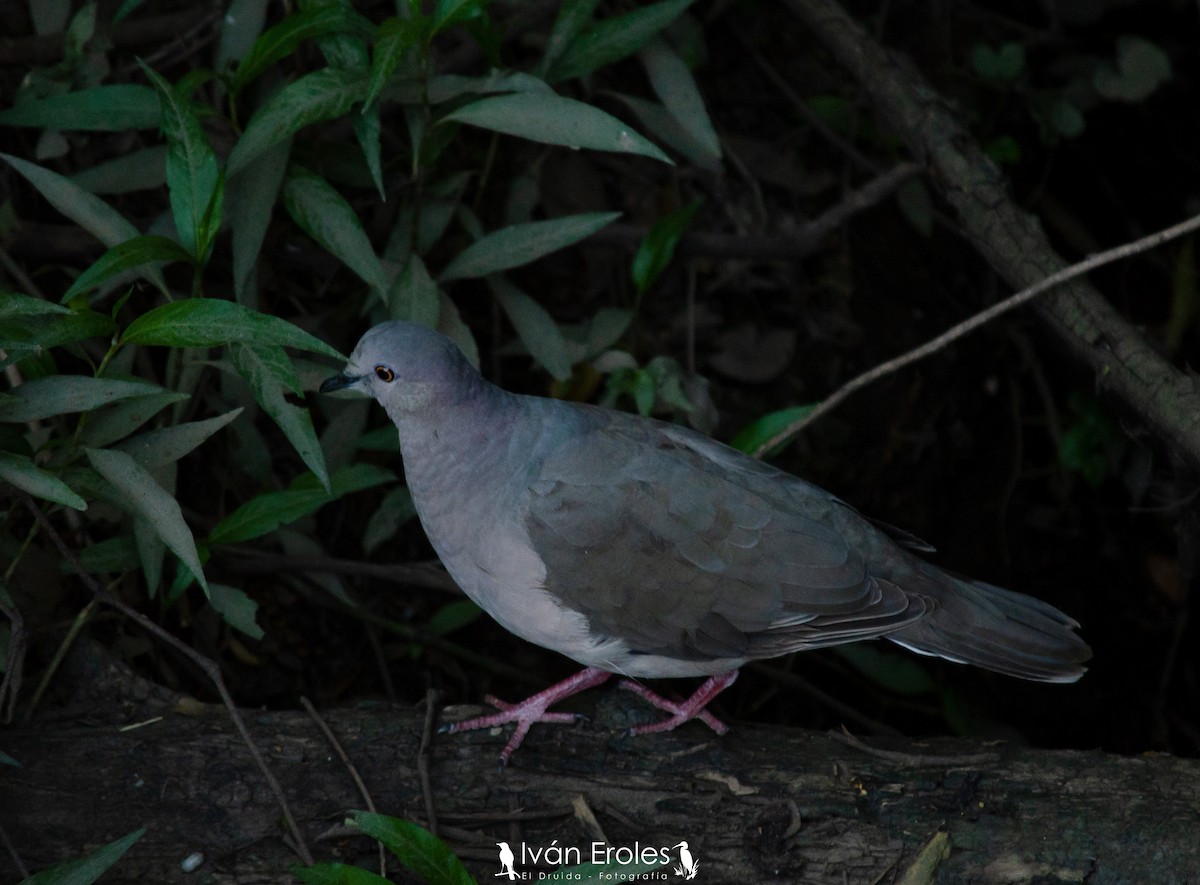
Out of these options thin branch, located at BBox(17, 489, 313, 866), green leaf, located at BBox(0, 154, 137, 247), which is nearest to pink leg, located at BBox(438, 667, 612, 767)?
thin branch, located at BBox(17, 489, 313, 866)

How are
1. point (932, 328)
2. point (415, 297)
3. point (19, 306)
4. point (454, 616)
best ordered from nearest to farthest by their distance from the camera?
point (19, 306) → point (415, 297) → point (454, 616) → point (932, 328)

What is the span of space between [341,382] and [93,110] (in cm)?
104

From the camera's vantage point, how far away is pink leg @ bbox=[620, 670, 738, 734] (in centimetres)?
287

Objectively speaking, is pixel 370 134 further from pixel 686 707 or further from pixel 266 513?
pixel 686 707

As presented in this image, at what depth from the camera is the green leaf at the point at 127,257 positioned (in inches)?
101

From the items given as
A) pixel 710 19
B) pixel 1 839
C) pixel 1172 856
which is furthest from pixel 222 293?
pixel 1172 856

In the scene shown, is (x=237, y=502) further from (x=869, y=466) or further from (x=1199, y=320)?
(x=1199, y=320)

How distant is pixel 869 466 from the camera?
442 cm

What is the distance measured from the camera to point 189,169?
278cm

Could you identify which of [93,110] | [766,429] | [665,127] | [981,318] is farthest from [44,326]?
[981,318]

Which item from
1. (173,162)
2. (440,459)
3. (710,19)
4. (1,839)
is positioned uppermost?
(710,19)

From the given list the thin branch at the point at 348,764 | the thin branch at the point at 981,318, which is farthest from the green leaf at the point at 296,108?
the thin branch at the point at 981,318

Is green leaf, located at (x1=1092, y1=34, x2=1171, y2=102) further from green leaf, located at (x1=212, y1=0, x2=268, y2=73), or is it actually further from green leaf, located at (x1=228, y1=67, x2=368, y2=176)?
green leaf, located at (x1=212, y1=0, x2=268, y2=73)

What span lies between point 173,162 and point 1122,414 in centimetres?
265
